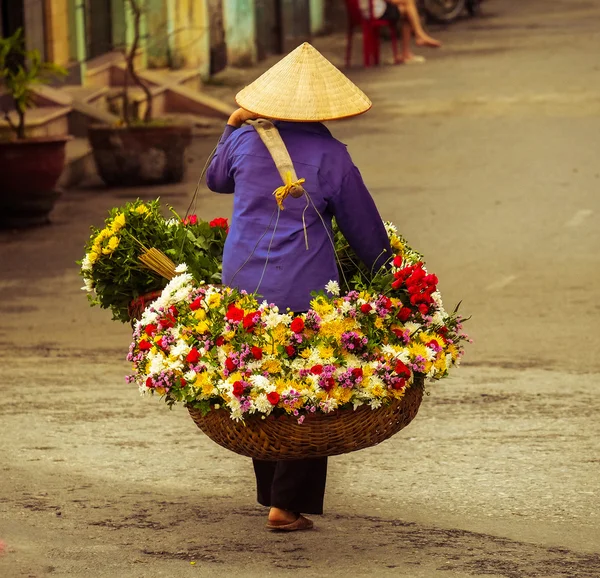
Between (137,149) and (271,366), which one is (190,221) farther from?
(137,149)

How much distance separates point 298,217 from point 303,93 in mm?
431

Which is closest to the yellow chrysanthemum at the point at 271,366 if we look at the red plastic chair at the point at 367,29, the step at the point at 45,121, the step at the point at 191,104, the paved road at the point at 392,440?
the paved road at the point at 392,440

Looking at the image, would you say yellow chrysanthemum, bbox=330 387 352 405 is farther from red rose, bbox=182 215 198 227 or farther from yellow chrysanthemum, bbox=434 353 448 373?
red rose, bbox=182 215 198 227

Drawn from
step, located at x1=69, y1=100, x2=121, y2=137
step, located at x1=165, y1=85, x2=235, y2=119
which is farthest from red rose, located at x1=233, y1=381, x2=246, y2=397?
step, located at x1=165, y1=85, x2=235, y2=119

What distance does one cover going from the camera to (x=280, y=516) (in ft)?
18.4

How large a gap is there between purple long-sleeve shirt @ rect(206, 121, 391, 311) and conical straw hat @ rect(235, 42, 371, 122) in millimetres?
107

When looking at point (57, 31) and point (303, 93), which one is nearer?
point (303, 93)

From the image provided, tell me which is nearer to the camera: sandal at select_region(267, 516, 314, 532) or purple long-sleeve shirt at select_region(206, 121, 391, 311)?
purple long-sleeve shirt at select_region(206, 121, 391, 311)

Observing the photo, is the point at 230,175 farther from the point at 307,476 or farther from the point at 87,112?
the point at 87,112

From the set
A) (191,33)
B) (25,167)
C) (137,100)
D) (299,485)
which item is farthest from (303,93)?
(191,33)

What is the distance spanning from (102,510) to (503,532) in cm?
154

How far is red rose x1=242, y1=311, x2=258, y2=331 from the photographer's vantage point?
202 inches

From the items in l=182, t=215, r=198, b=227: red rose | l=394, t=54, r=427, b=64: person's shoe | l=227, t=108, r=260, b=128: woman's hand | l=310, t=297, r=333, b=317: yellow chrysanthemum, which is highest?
l=227, t=108, r=260, b=128: woman's hand

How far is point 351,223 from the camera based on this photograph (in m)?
5.35
